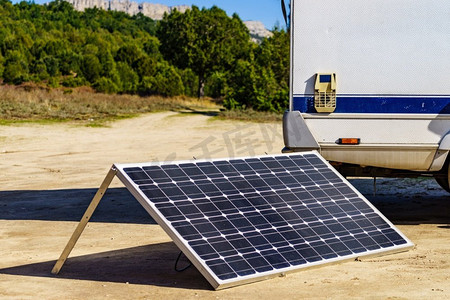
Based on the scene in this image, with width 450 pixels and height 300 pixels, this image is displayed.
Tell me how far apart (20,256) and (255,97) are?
86.5 ft

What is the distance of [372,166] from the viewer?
923 centimetres

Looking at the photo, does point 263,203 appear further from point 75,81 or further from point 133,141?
point 75,81

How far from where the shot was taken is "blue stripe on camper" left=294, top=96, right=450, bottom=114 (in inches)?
345

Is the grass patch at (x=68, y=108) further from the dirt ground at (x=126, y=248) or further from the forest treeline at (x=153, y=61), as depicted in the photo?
the dirt ground at (x=126, y=248)

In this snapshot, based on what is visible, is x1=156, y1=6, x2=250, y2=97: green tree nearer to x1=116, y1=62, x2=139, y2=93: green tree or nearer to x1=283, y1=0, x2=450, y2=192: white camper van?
x1=116, y1=62, x2=139, y2=93: green tree

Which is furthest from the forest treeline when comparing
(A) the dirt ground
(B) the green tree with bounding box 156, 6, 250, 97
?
(A) the dirt ground

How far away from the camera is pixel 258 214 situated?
700 cm

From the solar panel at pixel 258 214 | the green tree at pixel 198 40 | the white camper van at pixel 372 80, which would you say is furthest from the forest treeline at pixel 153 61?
the solar panel at pixel 258 214

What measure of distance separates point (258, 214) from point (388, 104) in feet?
9.40

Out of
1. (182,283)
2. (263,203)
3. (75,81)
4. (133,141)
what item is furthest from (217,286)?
(75,81)

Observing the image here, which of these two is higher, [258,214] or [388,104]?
[388,104]

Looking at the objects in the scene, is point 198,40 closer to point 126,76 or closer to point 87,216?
point 126,76

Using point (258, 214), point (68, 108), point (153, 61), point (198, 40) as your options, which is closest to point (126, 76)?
point (153, 61)

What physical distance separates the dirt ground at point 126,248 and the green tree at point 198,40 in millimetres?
34154
